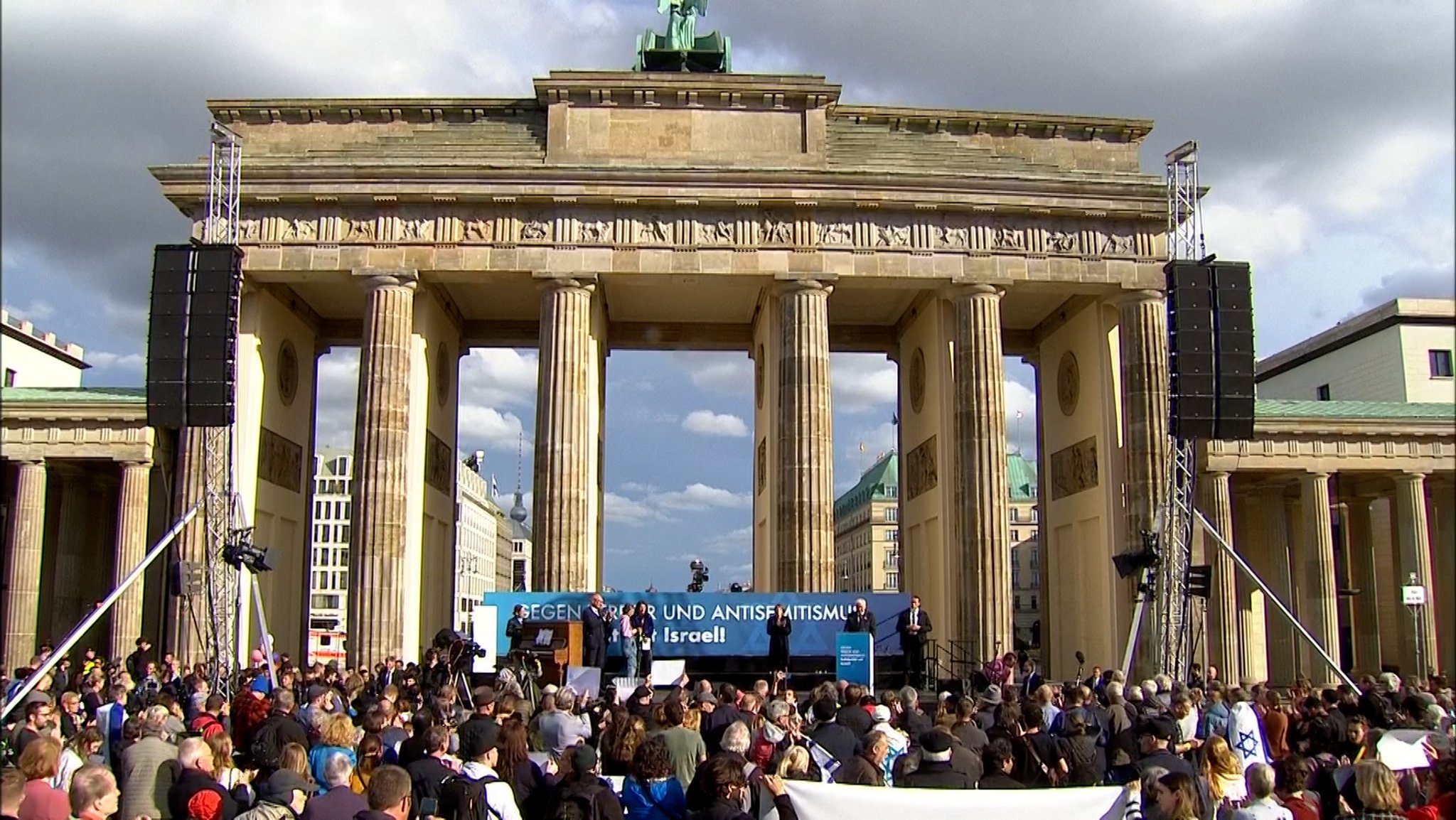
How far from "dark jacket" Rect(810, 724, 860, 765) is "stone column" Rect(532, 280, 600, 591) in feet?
70.9

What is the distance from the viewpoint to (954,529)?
34.1 metres

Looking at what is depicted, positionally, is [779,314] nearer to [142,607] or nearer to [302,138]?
[302,138]

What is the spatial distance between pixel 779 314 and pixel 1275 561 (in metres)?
21.9

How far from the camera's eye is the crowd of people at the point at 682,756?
768cm

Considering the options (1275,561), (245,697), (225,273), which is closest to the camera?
(245,697)

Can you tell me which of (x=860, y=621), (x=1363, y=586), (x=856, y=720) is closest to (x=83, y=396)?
(x=860, y=621)

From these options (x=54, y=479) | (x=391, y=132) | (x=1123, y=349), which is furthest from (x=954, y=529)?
(x=54, y=479)

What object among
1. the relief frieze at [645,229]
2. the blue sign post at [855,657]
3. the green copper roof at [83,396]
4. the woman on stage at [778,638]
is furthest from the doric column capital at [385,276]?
the blue sign post at [855,657]

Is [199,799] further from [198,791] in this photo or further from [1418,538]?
[1418,538]

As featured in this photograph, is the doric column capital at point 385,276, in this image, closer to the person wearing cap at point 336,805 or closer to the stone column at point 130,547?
the stone column at point 130,547

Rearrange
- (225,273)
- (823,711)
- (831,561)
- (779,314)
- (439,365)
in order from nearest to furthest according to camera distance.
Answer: (823,711) → (225,273) → (831,561) → (779,314) → (439,365)

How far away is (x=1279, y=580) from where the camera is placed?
44.4 m

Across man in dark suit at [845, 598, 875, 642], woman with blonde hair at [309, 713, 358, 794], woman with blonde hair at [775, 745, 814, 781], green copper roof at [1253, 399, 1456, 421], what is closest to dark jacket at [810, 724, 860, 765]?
woman with blonde hair at [775, 745, 814, 781]

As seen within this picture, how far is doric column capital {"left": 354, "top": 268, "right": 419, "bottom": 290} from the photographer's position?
33.7m
